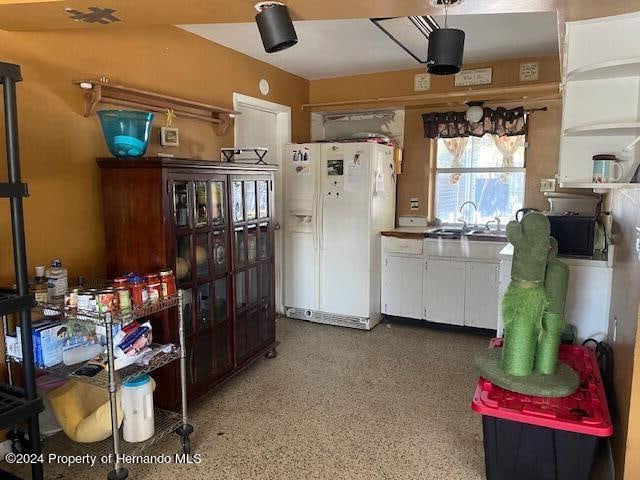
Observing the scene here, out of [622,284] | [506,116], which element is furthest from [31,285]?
[506,116]

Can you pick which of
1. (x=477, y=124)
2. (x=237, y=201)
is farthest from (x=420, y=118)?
(x=237, y=201)

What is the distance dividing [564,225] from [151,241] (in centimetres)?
243

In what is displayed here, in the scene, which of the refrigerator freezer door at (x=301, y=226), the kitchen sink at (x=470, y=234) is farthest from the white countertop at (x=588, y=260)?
the refrigerator freezer door at (x=301, y=226)

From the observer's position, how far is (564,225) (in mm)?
2928

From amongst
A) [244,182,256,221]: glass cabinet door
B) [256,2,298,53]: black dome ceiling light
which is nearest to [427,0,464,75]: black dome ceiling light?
[256,2,298,53]: black dome ceiling light

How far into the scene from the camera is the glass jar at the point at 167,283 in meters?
2.36

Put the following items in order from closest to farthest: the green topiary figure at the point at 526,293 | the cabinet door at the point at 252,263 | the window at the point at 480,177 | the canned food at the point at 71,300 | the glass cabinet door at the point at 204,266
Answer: the green topiary figure at the point at 526,293 < the canned food at the point at 71,300 < the glass cabinet door at the point at 204,266 < the cabinet door at the point at 252,263 < the window at the point at 480,177

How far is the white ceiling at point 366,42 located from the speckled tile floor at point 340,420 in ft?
7.68

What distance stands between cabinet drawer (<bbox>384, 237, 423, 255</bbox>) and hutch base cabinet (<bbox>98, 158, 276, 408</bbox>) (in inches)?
49.8

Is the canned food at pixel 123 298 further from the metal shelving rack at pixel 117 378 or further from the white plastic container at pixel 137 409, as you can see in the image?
the white plastic container at pixel 137 409

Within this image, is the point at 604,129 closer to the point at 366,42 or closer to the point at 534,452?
the point at 534,452

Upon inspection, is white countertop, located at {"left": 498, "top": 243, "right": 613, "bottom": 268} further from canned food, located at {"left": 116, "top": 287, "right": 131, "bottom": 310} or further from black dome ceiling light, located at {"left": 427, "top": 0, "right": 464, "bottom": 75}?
canned food, located at {"left": 116, "top": 287, "right": 131, "bottom": 310}

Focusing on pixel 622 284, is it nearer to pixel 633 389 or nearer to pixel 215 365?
pixel 633 389

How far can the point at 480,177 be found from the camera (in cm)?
443
